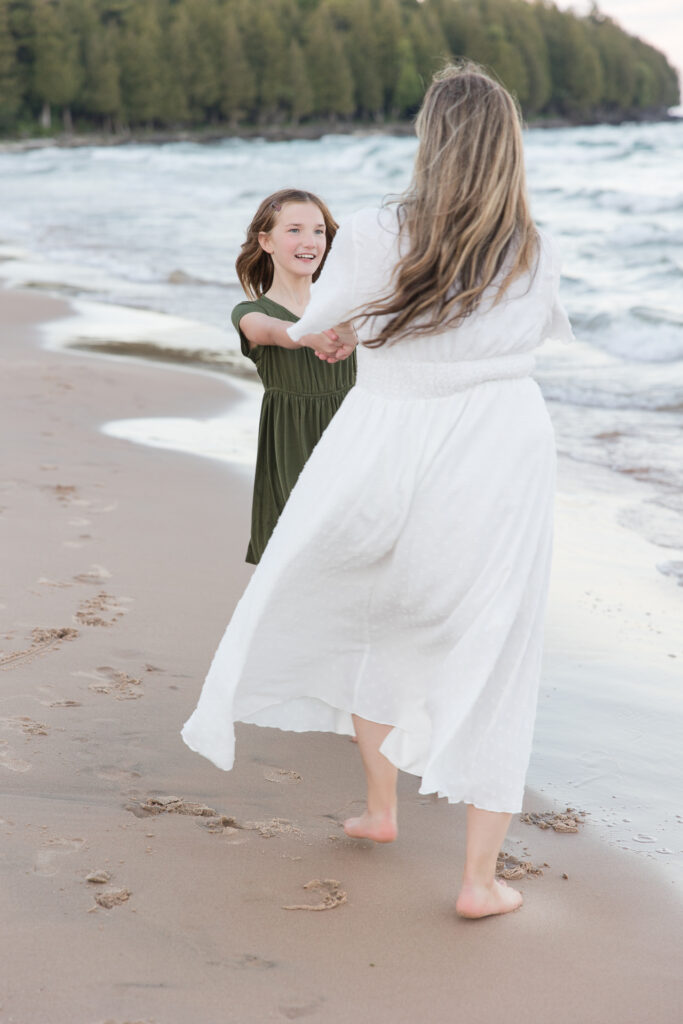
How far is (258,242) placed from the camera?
3.24 m

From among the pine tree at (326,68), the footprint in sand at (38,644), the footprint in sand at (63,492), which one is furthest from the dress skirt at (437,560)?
the pine tree at (326,68)

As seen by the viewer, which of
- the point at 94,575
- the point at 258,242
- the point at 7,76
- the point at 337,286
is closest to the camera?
the point at 337,286

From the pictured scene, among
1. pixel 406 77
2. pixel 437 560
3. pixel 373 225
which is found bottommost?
pixel 437 560

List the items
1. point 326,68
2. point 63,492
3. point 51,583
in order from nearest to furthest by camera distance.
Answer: point 51,583, point 63,492, point 326,68

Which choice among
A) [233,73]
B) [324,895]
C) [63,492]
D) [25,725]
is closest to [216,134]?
[233,73]

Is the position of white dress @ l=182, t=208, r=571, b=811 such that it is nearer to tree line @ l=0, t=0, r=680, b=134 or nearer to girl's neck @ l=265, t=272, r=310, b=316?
girl's neck @ l=265, t=272, r=310, b=316

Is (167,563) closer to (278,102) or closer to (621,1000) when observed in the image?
(621,1000)

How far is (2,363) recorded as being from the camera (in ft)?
28.7

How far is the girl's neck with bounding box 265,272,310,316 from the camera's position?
319cm

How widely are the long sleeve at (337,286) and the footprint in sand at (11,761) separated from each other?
1323 millimetres

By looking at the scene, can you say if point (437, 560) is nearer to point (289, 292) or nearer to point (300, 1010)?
point (300, 1010)

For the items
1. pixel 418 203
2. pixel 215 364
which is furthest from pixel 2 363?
pixel 418 203

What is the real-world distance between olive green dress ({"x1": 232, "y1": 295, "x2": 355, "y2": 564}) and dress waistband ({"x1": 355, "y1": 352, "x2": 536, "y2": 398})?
77 cm

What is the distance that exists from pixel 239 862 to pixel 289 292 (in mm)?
1524
